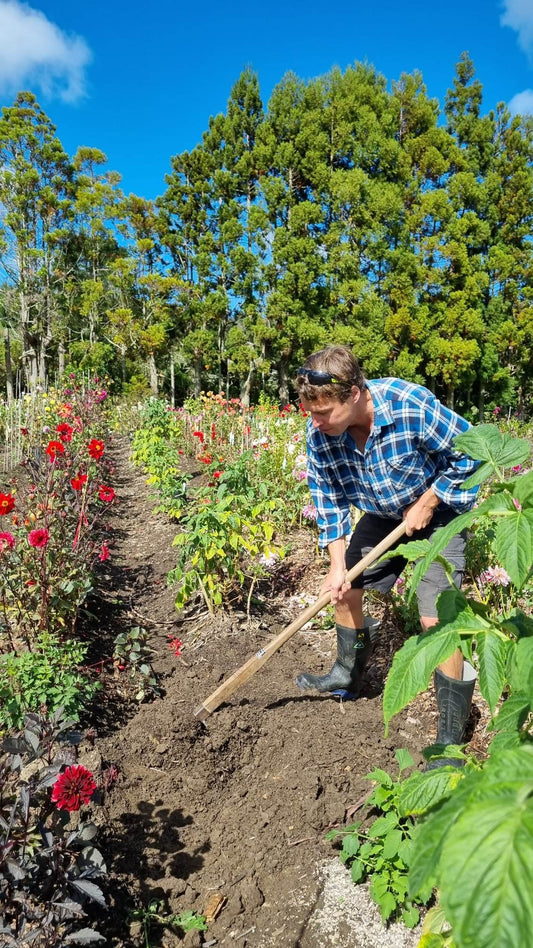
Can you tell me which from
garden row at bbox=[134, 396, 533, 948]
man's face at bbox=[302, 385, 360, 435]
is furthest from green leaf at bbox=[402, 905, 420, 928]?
man's face at bbox=[302, 385, 360, 435]

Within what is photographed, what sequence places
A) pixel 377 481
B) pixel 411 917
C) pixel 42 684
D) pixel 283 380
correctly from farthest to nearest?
pixel 283 380
pixel 377 481
pixel 42 684
pixel 411 917

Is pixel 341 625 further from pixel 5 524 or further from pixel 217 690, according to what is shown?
pixel 5 524

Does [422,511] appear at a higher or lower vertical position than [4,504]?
lower

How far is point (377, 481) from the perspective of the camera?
7.47ft

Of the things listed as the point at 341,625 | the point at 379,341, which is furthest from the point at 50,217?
the point at 341,625

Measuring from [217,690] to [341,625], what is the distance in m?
0.63

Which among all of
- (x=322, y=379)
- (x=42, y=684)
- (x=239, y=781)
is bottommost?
(x=239, y=781)

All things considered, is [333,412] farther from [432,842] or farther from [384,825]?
[432,842]

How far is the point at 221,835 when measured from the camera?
195 centimetres

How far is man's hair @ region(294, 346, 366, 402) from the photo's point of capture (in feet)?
6.64

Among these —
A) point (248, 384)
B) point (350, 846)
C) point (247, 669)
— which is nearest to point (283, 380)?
point (248, 384)

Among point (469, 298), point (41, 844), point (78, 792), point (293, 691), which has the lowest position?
point (293, 691)

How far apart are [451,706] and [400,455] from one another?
3.11 feet

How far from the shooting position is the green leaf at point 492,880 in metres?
0.42
